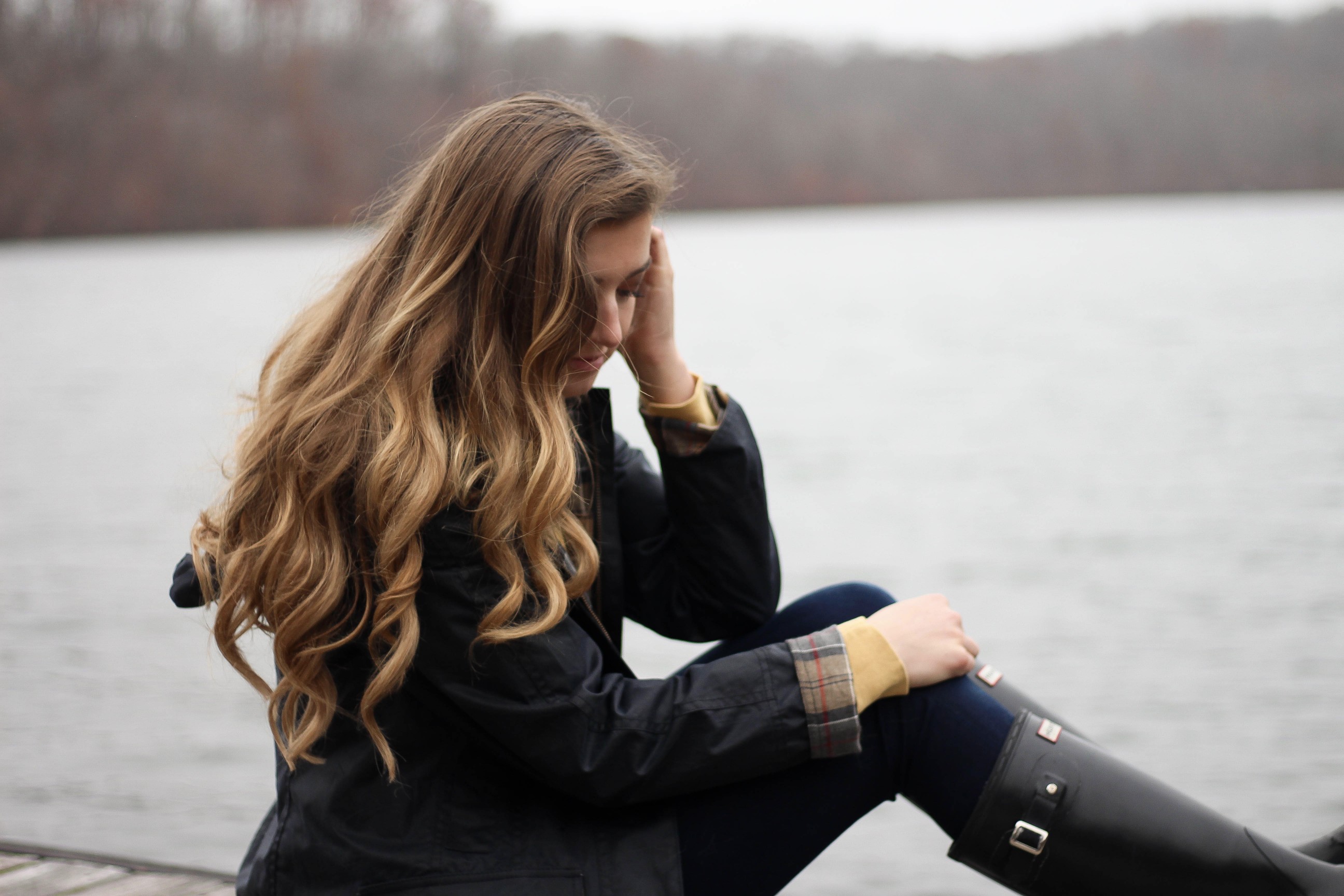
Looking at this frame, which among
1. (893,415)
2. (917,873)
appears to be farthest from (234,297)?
(917,873)

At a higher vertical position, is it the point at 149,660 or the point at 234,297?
the point at 149,660

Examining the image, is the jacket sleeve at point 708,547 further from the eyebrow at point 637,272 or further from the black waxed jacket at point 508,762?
the black waxed jacket at point 508,762

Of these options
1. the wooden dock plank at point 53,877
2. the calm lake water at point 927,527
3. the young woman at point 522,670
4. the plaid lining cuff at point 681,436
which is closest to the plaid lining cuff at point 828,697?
the young woman at point 522,670

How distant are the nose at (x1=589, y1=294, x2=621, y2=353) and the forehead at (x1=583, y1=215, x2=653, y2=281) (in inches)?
1.0

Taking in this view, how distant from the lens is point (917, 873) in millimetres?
2551

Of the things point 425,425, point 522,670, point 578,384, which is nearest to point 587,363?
point 578,384

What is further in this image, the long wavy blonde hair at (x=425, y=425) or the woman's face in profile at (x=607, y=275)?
the woman's face in profile at (x=607, y=275)

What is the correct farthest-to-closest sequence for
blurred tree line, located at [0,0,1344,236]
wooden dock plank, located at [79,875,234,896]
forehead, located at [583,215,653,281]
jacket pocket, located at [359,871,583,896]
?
1. blurred tree line, located at [0,0,1344,236]
2. wooden dock plank, located at [79,875,234,896]
3. forehead, located at [583,215,653,281]
4. jacket pocket, located at [359,871,583,896]

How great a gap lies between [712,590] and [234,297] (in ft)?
65.3

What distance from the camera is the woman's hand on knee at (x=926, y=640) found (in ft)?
4.13

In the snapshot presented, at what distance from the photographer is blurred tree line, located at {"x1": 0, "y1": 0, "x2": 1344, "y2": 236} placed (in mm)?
41156

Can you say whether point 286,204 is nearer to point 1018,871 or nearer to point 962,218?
point 962,218

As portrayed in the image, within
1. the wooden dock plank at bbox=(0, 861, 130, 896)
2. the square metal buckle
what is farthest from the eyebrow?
the wooden dock plank at bbox=(0, 861, 130, 896)

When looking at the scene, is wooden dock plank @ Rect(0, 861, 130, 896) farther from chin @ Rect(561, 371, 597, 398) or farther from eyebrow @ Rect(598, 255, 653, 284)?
eyebrow @ Rect(598, 255, 653, 284)
